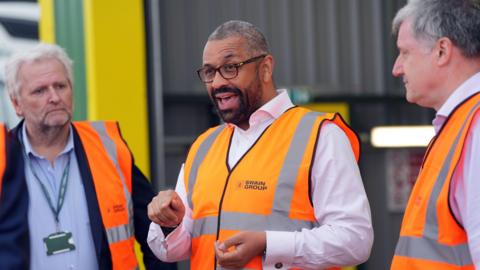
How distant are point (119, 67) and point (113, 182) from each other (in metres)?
2.66

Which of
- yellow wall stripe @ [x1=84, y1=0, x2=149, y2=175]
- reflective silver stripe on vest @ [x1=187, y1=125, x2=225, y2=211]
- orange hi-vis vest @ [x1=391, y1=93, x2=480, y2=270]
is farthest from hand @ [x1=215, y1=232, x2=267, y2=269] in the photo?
yellow wall stripe @ [x1=84, y1=0, x2=149, y2=175]

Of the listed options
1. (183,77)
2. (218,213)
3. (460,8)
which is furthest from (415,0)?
(183,77)

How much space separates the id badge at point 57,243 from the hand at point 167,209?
2.03 ft

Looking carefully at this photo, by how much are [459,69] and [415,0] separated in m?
0.27

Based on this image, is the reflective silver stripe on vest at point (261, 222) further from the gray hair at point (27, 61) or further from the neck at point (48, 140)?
the gray hair at point (27, 61)

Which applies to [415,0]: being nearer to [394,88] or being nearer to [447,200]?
[447,200]

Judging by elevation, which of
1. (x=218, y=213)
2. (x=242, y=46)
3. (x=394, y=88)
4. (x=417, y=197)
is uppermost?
(x=242, y=46)

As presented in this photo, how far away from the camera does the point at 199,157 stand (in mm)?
3316

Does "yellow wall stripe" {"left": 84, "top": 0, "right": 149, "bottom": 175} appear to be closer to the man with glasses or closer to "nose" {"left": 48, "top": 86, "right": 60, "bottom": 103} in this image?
"nose" {"left": 48, "top": 86, "right": 60, "bottom": 103}

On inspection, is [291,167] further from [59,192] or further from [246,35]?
[59,192]

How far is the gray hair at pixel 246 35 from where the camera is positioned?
10.4ft

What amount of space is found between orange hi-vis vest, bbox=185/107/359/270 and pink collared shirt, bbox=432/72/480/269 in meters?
0.66

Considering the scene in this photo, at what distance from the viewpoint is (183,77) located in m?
7.58

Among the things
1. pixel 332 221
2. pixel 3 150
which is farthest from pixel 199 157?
pixel 3 150
